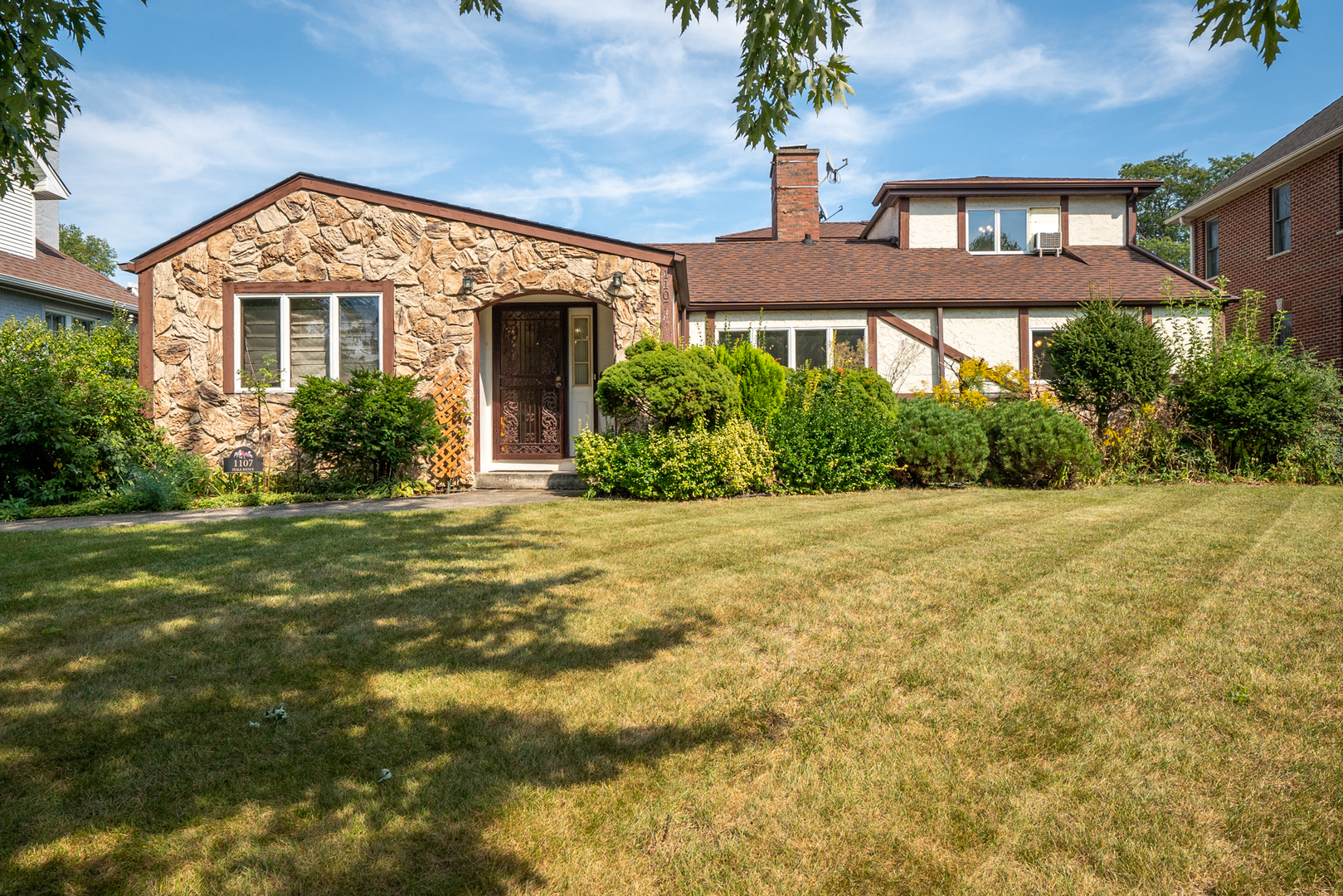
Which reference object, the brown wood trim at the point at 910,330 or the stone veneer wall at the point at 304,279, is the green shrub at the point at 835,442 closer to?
the stone veneer wall at the point at 304,279

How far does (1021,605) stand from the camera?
12.9ft

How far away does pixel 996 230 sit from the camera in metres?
17.7

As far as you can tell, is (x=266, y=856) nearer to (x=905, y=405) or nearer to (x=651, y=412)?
(x=651, y=412)

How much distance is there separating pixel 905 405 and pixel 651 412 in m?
3.90

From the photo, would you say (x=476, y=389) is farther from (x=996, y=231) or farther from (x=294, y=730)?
(x=996, y=231)

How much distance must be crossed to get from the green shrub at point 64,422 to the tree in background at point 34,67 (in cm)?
622

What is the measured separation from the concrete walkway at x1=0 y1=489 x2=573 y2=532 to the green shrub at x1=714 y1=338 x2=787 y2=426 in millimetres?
2712

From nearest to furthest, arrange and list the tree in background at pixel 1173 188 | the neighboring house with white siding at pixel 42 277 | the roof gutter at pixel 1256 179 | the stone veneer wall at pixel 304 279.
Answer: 1. the stone veneer wall at pixel 304 279
2. the roof gutter at pixel 1256 179
3. the neighboring house with white siding at pixel 42 277
4. the tree in background at pixel 1173 188

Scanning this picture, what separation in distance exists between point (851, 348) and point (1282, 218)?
10.7m

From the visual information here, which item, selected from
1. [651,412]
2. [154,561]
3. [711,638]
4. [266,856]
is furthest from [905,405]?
[266,856]

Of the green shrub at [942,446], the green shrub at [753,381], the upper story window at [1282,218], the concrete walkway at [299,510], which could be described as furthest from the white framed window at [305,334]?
the upper story window at [1282,218]

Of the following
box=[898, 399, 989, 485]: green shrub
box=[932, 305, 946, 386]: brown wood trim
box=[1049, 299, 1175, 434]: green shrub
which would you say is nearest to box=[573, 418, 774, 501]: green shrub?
box=[898, 399, 989, 485]: green shrub

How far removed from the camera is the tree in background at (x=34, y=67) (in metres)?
3.43

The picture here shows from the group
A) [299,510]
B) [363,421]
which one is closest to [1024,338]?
[363,421]
